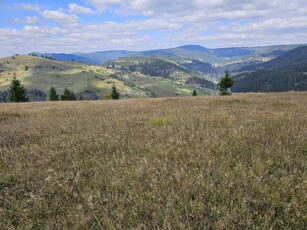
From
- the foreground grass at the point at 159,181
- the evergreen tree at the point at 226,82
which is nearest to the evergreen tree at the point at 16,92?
the evergreen tree at the point at 226,82

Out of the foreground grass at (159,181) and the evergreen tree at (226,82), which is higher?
the foreground grass at (159,181)

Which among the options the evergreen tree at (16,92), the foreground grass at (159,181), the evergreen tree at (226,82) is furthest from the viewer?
the evergreen tree at (16,92)

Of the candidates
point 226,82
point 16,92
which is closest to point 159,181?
point 226,82

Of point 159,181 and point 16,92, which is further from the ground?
point 159,181

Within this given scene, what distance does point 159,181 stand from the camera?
4566 mm

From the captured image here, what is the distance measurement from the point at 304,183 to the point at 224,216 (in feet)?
5.60

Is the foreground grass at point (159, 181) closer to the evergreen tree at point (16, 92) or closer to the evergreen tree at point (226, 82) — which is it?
the evergreen tree at point (226, 82)

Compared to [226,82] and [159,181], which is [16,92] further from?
[159,181]

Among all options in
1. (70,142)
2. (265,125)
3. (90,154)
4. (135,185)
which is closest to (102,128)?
(70,142)

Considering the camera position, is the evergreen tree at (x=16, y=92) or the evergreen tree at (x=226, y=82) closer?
the evergreen tree at (x=226, y=82)

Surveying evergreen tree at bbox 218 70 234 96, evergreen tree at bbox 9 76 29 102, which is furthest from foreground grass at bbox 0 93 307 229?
evergreen tree at bbox 9 76 29 102

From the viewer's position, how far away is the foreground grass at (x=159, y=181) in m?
3.61

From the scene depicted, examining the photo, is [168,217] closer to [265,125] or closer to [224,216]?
[224,216]

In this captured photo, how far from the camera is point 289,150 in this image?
592cm
